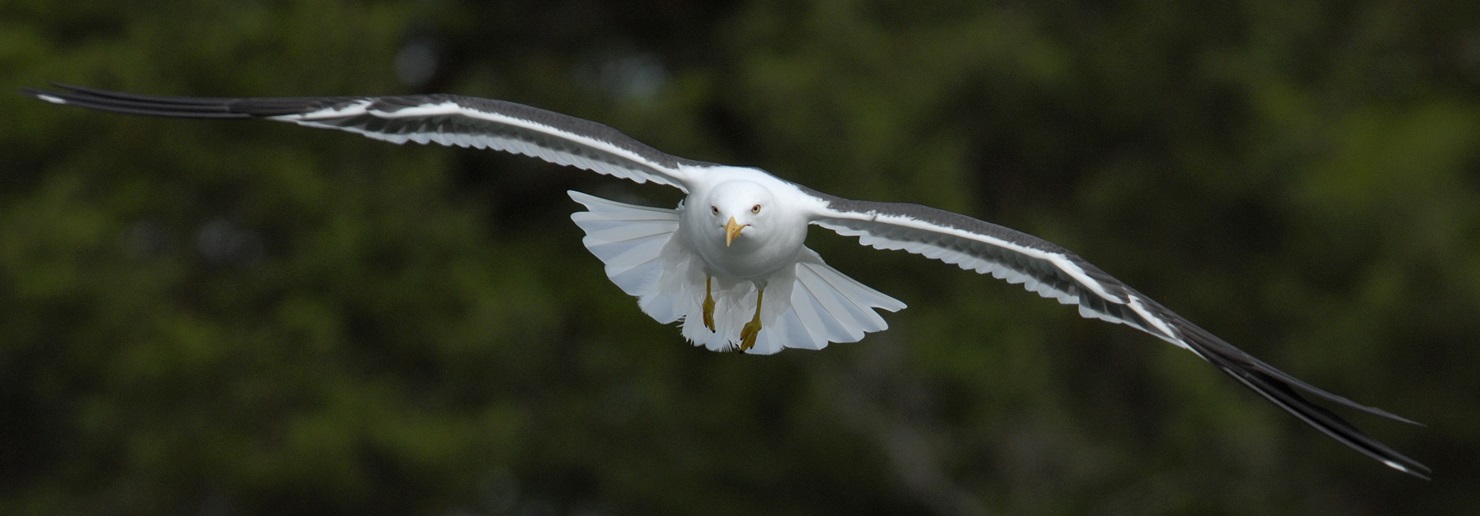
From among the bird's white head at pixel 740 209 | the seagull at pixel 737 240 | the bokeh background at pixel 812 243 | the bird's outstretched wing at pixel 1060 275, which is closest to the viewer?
the bird's outstretched wing at pixel 1060 275

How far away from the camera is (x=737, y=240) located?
26.9 ft

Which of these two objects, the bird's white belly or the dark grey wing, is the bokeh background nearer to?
the dark grey wing

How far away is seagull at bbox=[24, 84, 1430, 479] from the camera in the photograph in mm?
7938

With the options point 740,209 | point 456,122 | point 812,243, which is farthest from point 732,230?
point 812,243

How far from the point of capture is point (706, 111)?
16750 millimetres

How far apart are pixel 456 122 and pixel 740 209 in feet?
3.84

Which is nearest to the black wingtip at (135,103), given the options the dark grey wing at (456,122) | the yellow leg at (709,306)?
the dark grey wing at (456,122)

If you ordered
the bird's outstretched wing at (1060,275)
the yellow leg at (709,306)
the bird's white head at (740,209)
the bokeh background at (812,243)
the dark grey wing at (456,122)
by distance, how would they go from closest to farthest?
the bird's outstretched wing at (1060,275) < the bird's white head at (740,209) < the dark grey wing at (456,122) < the yellow leg at (709,306) < the bokeh background at (812,243)

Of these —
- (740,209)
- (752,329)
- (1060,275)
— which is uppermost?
(740,209)

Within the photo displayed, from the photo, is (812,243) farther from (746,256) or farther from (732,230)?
(732,230)

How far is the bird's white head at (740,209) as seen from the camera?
8.05m

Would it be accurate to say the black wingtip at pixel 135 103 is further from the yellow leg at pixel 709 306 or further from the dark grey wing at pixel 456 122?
the yellow leg at pixel 709 306

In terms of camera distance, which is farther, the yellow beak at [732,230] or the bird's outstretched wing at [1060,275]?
the yellow beak at [732,230]

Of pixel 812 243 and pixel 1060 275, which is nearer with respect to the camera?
pixel 1060 275
